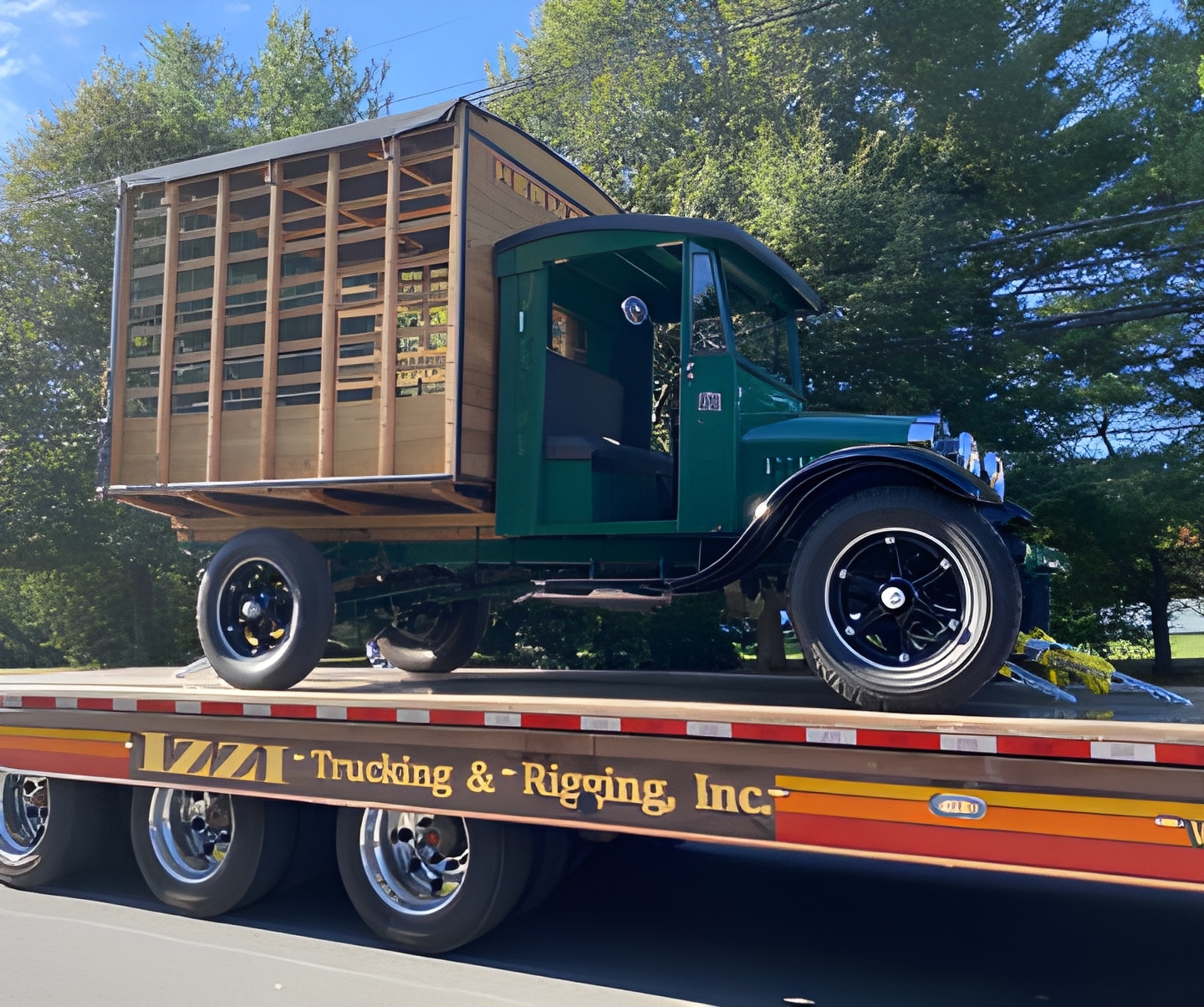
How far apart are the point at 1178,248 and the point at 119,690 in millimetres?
14670

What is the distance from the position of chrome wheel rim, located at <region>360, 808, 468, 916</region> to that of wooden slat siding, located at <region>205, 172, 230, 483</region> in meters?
2.39

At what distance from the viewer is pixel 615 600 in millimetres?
5047

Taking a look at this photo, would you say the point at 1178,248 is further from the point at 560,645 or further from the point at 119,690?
the point at 119,690

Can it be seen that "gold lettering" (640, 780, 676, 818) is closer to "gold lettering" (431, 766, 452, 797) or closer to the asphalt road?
the asphalt road

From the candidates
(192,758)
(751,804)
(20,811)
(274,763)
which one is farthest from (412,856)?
(20,811)

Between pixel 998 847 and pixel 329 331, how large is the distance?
162 inches

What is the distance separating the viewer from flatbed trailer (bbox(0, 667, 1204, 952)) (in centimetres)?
337

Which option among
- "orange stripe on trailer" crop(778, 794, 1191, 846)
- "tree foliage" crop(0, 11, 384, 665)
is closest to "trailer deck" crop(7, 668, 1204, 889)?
"orange stripe on trailer" crop(778, 794, 1191, 846)

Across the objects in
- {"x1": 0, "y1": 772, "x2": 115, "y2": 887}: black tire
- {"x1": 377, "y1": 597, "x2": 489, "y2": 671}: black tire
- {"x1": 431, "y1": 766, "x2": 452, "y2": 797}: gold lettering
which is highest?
{"x1": 377, "y1": 597, "x2": 489, "y2": 671}: black tire

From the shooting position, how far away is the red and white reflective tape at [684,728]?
3299 millimetres

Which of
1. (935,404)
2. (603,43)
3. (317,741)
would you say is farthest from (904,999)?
(603,43)

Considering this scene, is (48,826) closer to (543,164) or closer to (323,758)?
(323,758)

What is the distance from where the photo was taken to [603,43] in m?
23.6

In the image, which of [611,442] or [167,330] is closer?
[611,442]
